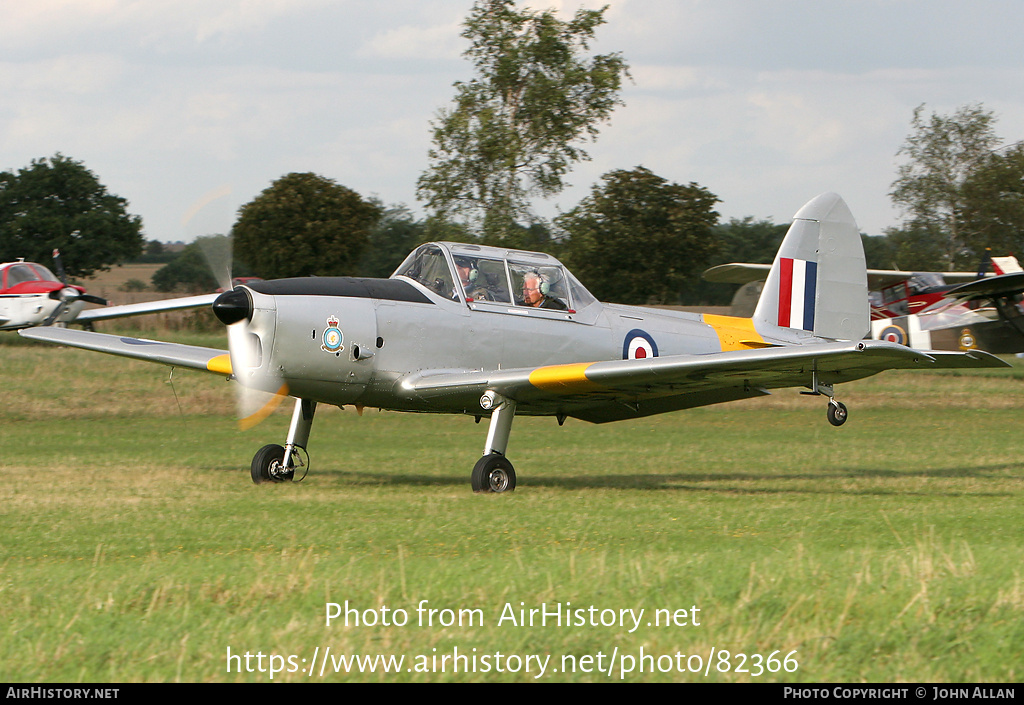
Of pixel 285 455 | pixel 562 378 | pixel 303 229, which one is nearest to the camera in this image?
pixel 562 378

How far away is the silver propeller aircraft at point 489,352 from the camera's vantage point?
10711mm

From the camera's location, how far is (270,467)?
39.2 ft

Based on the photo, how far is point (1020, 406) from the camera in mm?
25438

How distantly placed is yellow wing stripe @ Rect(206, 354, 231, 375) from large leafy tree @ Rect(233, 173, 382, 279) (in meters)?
55.1

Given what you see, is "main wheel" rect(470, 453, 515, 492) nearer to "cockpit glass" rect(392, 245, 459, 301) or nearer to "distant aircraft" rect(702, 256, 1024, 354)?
"cockpit glass" rect(392, 245, 459, 301)

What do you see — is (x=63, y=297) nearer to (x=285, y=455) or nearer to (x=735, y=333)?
(x=285, y=455)

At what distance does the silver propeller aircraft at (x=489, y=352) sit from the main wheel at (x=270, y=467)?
2 centimetres

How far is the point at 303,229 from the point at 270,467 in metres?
58.8

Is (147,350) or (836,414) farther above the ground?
(147,350)

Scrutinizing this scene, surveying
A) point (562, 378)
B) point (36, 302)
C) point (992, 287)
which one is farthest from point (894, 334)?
point (36, 302)

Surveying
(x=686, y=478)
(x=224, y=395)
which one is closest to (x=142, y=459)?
(x=686, y=478)

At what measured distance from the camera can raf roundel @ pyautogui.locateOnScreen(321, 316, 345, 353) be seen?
→ 1092cm

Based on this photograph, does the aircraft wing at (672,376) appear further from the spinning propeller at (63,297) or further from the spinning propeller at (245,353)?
the spinning propeller at (63,297)

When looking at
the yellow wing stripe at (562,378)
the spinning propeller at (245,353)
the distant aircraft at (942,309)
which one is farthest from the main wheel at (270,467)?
the distant aircraft at (942,309)
